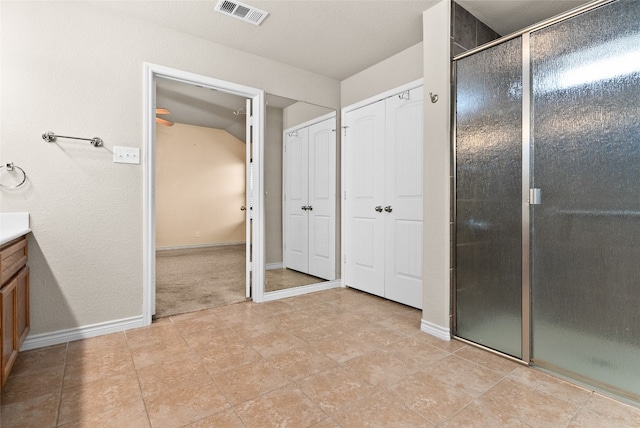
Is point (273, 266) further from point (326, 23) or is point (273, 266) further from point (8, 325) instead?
point (326, 23)

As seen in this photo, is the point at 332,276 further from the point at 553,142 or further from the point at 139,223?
the point at 553,142

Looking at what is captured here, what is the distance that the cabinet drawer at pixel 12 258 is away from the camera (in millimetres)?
1597

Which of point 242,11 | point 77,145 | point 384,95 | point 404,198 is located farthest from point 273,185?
point 77,145

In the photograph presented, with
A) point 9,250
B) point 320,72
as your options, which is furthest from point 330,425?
point 320,72

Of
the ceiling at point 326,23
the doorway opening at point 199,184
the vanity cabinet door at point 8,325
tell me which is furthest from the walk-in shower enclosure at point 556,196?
the doorway opening at point 199,184

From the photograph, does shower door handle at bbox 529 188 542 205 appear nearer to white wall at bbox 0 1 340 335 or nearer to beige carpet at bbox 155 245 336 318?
A: beige carpet at bbox 155 245 336 318

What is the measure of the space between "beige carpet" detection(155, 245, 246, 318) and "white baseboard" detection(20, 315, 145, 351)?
0.28m

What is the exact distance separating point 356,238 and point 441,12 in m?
2.25

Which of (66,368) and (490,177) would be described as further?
(490,177)

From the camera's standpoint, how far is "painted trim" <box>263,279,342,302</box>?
330 cm

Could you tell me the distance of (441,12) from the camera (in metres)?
2.33

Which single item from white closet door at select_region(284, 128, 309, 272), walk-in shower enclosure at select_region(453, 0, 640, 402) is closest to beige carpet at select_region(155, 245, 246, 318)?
white closet door at select_region(284, 128, 309, 272)

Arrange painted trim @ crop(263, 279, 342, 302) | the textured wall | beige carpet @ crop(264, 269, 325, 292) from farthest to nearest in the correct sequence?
the textured wall
beige carpet @ crop(264, 269, 325, 292)
painted trim @ crop(263, 279, 342, 302)

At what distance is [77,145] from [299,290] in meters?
2.37
